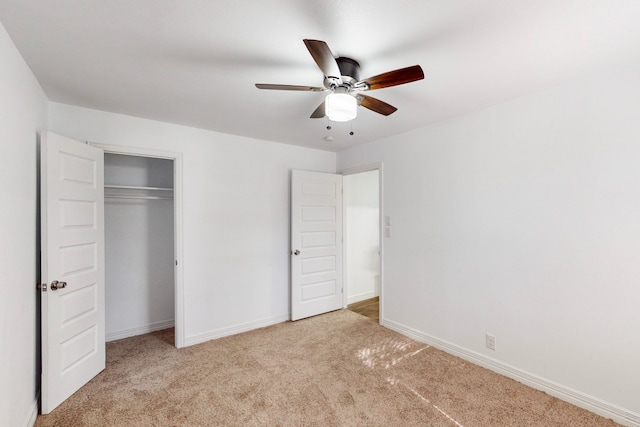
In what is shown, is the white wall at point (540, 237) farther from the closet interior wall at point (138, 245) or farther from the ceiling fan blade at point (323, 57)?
the closet interior wall at point (138, 245)

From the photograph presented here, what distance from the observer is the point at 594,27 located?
1544 mm

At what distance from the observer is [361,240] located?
16.2 ft

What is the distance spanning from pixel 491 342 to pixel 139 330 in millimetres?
3837

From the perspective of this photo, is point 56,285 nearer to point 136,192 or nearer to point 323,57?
point 136,192

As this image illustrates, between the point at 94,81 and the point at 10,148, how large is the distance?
0.78m

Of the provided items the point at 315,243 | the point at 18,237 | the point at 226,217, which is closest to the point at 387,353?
→ the point at 315,243

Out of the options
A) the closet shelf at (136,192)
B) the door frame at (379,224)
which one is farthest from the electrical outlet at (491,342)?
the closet shelf at (136,192)

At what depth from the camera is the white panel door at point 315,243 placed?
3916mm

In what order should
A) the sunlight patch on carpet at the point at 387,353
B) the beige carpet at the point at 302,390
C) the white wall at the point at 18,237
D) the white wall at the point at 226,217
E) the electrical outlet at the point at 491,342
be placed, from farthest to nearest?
the white wall at the point at 226,217
the sunlight patch on carpet at the point at 387,353
the electrical outlet at the point at 491,342
the beige carpet at the point at 302,390
the white wall at the point at 18,237

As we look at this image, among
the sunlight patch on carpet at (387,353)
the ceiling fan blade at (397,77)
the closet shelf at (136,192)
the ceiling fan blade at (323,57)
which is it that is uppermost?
the ceiling fan blade at (323,57)

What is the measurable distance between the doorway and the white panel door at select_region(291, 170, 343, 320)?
0.21 m

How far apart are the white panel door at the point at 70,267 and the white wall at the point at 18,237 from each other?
83mm

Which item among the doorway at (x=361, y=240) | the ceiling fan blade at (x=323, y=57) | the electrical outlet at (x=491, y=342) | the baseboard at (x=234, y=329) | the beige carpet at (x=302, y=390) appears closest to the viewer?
the ceiling fan blade at (x=323, y=57)

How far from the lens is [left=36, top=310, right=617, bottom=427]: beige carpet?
2035mm
